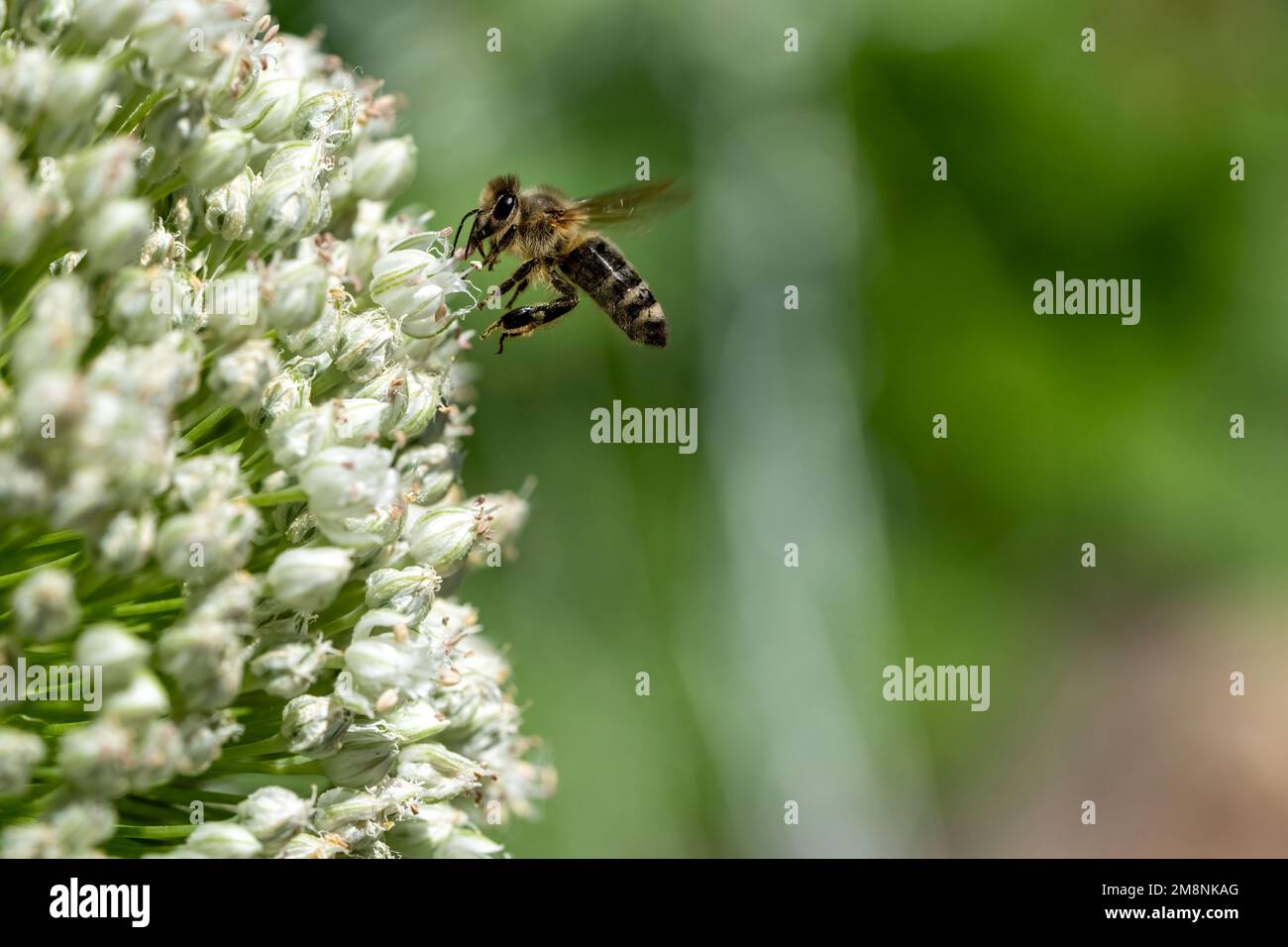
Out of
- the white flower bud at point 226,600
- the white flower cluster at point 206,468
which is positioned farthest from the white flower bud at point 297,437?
the white flower bud at point 226,600

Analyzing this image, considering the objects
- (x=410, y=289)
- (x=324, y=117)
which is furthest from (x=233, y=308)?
(x=324, y=117)

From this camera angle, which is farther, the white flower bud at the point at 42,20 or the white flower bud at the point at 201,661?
the white flower bud at the point at 42,20

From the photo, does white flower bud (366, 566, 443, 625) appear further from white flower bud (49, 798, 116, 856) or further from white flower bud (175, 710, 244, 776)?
white flower bud (49, 798, 116, 856)

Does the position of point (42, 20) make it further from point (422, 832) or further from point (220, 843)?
point (422, 832)

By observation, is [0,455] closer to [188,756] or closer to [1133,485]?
[188,756]

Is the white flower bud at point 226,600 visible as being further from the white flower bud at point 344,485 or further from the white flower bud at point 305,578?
the white flower bud at point 344,485
